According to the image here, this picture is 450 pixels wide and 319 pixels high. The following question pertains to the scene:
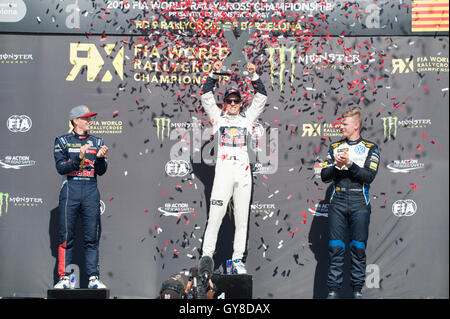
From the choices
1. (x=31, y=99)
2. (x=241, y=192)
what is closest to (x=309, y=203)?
(x=241, y=192)

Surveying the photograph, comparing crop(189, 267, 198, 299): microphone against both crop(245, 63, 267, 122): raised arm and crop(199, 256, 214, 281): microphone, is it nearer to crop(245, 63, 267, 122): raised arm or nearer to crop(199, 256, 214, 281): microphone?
crop(199, 256, 214, 281): microphone

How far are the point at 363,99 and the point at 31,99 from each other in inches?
146

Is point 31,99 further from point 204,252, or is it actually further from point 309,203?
point 309,203

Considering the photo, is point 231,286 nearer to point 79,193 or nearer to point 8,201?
point 79,193

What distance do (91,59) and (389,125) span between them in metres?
3.42

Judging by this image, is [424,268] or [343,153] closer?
[343,153]

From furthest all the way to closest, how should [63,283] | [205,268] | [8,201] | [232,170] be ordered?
[8,201]
[232,170]
[63,283]
[205,268]

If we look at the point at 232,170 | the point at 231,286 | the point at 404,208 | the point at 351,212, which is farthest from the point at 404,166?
the point at 231,286

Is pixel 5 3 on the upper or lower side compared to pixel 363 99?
upper

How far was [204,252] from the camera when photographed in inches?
219

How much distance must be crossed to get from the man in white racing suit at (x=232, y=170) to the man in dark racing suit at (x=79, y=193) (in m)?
1.11

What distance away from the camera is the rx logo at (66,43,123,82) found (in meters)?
6.34

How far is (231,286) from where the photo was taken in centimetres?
527

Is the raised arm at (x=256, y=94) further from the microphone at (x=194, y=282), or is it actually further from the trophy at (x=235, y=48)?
the microphone at (x=194, y=282)
